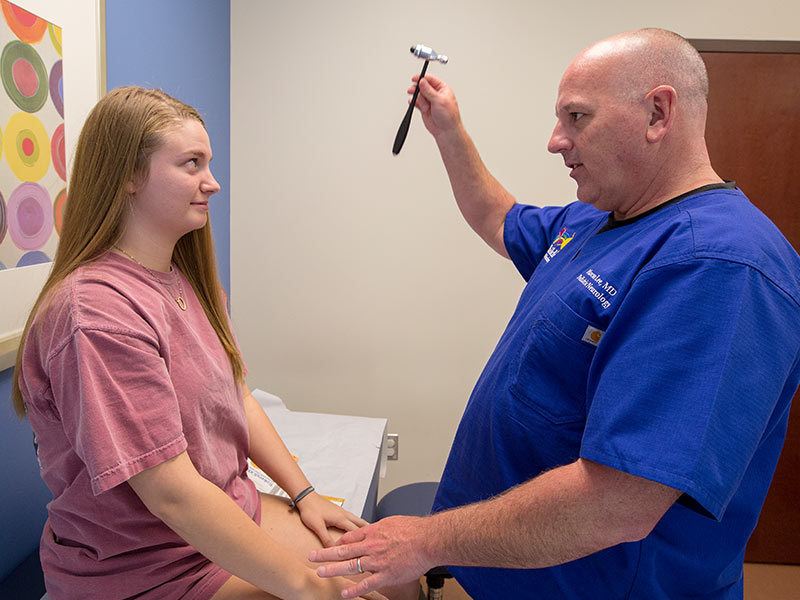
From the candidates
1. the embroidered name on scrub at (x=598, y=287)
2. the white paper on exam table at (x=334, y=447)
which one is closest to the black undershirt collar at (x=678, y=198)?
the embroidered name on scrub at (x=598, y=287)

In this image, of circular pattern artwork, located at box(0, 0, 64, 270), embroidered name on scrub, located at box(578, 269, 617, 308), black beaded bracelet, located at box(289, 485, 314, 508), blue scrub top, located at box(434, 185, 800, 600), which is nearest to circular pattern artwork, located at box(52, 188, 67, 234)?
circular pattern artwork, located at box(0, 0, 64, 270)

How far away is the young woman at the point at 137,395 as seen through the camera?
819 mm

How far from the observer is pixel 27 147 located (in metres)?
1.21

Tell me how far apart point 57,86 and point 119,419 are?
0.90 meters

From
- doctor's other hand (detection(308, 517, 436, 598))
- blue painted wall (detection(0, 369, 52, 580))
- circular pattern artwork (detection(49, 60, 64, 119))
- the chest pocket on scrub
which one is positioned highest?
circular pattern artwork (detection(49, 60, 64, 119))

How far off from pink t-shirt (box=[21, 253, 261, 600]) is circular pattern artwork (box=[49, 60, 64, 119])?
59cm

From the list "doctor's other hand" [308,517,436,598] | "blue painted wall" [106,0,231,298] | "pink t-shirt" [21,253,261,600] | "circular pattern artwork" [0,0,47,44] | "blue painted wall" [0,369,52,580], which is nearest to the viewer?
"pink t-shirt" [21,253,261,600]

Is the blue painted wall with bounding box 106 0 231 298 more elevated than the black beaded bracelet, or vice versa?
the blue painted wall with bounding box 106 0 231 298

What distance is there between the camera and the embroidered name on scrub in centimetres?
88

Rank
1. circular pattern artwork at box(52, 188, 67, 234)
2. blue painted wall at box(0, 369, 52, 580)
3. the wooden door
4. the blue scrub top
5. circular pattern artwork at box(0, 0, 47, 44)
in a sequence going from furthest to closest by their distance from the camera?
the wooden door
circular pattern artwork at box(52, 188, 67, 234)
blue painted wall at box(0, 369, 52, 580)
circular pattern artwork at box(0, 0, 47, 44)
the blue scrub top

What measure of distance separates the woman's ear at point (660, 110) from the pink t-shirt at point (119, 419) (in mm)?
835

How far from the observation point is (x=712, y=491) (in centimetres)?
69

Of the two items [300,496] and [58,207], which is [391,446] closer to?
[300,496]

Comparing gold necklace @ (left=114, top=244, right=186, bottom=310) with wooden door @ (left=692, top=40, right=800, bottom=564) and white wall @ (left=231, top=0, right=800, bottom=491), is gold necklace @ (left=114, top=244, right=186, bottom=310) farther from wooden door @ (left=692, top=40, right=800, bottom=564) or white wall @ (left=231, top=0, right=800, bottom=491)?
wooden door @ (left=692, top=40, right=800, bottom=564)
